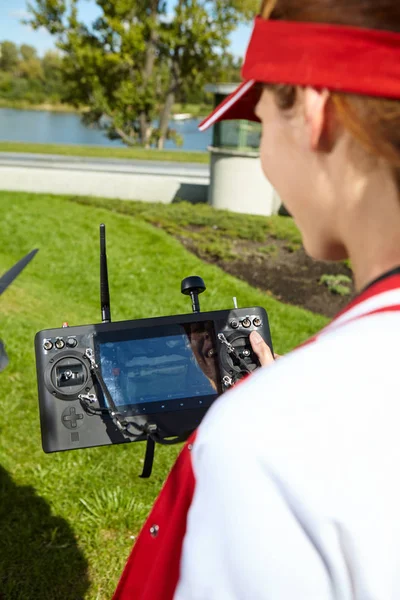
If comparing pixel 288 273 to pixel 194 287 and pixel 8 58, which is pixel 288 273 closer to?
pixel 194 287

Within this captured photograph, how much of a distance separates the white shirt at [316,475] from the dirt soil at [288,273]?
7462mm

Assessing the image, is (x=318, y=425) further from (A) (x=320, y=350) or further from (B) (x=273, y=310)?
(B) (x=273, y=310)

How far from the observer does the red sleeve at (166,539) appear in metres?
0.88

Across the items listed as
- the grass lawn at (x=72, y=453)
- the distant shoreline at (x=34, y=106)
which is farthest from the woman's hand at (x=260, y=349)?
the distant shoreline at (x=34, y=106)

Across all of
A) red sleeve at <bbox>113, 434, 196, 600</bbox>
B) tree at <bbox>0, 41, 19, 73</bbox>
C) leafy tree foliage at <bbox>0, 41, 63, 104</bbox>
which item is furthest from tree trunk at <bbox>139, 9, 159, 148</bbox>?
tree at <bbox>0, 41, 19, 73</bbox>

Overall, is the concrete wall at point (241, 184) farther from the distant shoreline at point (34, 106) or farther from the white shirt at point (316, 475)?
the distant shoreline at point (34, 106)

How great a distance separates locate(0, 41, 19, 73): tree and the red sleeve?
93.2m

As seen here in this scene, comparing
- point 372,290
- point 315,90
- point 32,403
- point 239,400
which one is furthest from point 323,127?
point 32,403

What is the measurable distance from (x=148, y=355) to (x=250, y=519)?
3.36 feet

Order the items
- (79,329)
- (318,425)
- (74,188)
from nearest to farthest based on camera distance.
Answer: (318,425), (79,329), (74,188)

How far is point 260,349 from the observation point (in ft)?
5.64

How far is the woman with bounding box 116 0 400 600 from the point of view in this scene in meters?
0.74

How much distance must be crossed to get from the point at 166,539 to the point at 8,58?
9573cm

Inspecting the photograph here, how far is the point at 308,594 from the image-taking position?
753 millimetres
